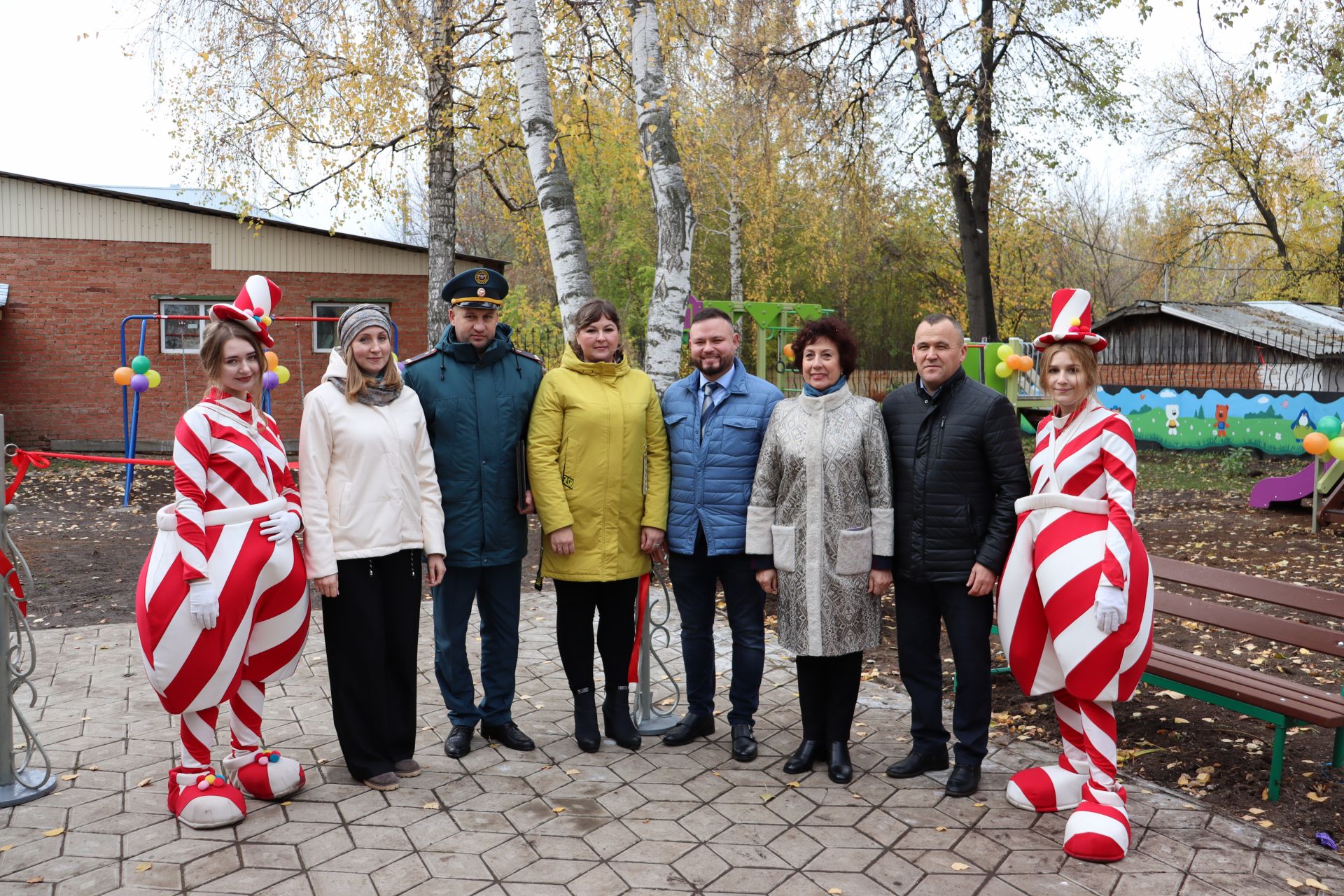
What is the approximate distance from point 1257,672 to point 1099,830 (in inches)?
59.5

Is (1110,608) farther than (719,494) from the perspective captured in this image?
No

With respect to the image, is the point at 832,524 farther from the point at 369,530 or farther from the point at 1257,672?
the point at 1257,672

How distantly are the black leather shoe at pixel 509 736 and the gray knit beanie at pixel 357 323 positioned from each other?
1778 mm

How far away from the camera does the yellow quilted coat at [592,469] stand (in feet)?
13.5

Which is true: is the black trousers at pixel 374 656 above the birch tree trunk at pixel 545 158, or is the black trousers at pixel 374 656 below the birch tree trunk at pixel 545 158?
below

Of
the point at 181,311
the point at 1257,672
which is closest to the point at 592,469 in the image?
the point at 1257,672

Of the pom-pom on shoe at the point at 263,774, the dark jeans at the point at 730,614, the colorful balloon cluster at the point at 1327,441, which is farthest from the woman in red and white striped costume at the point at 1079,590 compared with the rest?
the colorful balloon cluster at the point at 1327,441

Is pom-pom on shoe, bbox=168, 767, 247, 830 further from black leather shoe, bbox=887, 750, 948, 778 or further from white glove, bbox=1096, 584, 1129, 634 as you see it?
white glove, bbox=1096, 584, 1129, 634

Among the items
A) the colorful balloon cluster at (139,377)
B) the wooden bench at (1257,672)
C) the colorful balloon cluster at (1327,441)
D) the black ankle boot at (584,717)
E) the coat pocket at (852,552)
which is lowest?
the black ankle boot at (584,717)

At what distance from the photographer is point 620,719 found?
4.37 metres

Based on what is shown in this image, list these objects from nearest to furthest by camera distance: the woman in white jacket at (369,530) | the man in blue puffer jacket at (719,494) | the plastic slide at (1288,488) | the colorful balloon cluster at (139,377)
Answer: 1. the woman in white jacket at (369,530)
2. the man in blue puffer jacket at (719,494)
3. the plastic slide at (1288,488)
4. the colorful balloon cluster at (139,377)

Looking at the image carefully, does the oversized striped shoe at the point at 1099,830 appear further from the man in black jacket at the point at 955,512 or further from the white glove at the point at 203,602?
the white glove at the point at 203,602

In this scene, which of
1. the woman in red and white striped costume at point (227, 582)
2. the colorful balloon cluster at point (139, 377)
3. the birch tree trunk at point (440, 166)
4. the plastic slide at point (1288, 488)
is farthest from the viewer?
the birch tree trunk at point (440, 166)

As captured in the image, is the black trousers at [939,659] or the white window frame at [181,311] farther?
the white window frame at [181,311]
